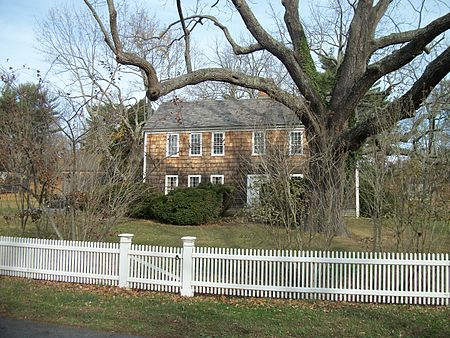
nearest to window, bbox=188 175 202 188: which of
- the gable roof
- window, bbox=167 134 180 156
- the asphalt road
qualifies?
window, bbox=167 134 180 156

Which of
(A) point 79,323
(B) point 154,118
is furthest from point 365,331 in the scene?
(B) point 154,118

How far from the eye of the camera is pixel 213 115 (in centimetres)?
2917

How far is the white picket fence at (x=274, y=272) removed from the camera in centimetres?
803

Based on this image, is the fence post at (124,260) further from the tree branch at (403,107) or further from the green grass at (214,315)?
the tree branch at (403,107)

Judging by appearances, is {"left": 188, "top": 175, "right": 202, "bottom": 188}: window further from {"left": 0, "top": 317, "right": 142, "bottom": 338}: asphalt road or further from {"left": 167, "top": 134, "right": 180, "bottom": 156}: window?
{"left": 0, "top": 317, "right": 142, "bottom": 338}: asphalt road

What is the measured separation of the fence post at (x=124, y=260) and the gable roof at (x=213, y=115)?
18.1 metres

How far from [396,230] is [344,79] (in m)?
8.75

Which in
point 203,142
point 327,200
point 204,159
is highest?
point 203,142

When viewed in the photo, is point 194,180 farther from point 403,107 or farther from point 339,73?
point 403,107

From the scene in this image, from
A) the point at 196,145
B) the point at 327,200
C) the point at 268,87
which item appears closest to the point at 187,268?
the point at 327,200

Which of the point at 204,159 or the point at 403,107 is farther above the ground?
the point at 403,107

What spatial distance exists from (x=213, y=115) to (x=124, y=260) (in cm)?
2085

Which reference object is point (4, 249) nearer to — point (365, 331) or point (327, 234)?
point (327, 234)

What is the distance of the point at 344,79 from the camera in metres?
16.6
